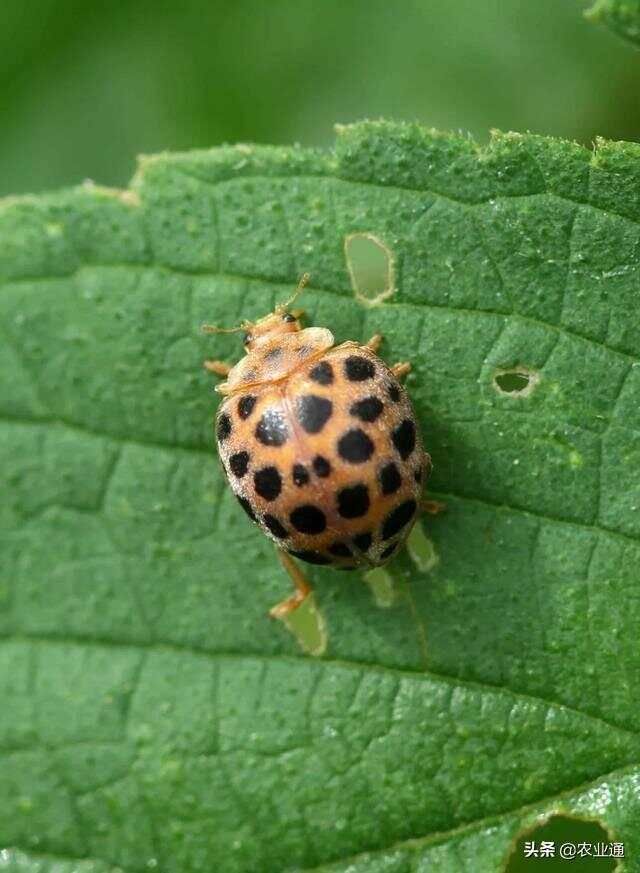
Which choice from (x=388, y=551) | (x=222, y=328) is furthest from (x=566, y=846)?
(x=222, y=328)

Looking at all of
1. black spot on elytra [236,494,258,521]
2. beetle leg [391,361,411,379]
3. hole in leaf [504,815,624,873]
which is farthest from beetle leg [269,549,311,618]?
hole in leaf [504,815,624,873]

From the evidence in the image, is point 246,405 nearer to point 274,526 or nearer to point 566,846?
point 274,526

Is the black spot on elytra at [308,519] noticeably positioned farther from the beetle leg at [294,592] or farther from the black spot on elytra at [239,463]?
the beetle leg at [294,592]

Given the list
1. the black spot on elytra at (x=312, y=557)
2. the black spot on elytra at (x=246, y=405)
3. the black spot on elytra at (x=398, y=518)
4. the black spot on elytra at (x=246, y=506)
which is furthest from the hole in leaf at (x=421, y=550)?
the black spot on elytra at (x=246, y=405)

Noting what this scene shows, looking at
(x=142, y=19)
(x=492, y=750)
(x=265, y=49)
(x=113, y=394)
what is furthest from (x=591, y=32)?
(x=492, y=750)

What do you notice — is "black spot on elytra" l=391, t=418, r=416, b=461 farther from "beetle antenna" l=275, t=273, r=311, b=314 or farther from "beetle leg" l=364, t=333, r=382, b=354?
"beetle antenna" l=275, t=273, r=311, b=314

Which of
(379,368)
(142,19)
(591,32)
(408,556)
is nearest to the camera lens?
(379,368)

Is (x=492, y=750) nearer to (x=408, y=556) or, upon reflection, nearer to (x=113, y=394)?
(x=408, y=556)
